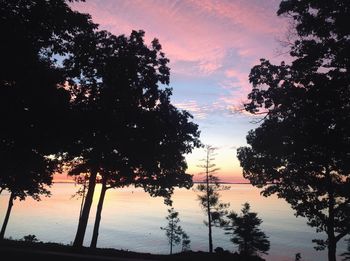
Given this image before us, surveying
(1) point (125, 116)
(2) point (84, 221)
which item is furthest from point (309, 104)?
(2) point (84, 221)

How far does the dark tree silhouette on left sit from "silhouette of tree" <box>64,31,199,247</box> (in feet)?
7.82

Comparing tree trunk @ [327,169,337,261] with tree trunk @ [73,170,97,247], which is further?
tree trunk @ [327,169,337,261]

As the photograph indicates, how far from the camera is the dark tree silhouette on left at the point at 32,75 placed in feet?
36.2

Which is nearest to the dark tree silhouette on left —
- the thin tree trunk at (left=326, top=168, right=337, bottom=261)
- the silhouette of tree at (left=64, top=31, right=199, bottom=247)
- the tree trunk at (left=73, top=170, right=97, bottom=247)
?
the silhouette of tree at (left=64, top=31, right=199, bottom=247)

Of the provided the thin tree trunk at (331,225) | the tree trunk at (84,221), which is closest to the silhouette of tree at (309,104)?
the thin tree trunk at (331,225)

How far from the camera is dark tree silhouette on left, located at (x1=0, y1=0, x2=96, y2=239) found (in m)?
11.0

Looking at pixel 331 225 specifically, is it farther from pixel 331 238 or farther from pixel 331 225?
pixel 331 238

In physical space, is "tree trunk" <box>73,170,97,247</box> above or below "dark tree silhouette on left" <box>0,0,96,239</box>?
below

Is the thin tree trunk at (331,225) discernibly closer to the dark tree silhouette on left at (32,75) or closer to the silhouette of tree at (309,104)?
the silhouette of tree at (309,104)

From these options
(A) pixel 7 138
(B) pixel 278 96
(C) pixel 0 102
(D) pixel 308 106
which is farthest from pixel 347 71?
(A) pixel 7 138

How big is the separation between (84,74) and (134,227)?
548ft

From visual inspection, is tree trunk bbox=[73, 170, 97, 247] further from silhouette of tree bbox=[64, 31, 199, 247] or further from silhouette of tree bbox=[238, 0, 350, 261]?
silhouette of tree bbox=[238, 0, 350, 261]

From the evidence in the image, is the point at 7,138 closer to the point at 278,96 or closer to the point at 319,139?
the point at 278,96

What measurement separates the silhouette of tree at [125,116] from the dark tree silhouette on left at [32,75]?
93.9 inches
